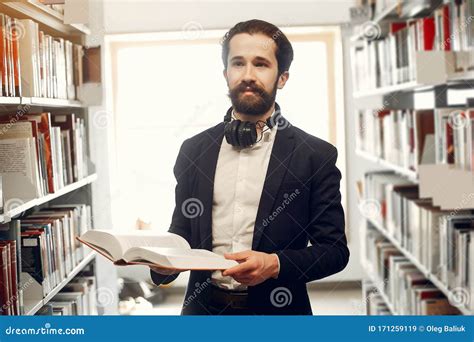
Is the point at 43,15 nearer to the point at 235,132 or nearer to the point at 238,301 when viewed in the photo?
the point at 235,132

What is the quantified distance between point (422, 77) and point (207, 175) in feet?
2.59

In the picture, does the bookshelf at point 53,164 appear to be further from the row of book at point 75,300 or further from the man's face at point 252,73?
the man's face at point 252,73

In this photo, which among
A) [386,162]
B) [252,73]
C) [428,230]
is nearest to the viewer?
[252,73]

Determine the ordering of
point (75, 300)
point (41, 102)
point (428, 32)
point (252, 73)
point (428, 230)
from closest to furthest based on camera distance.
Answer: point (252, 73)
point (41, 102)
point (75, 300)
point (428, 32)
point (428, 230)

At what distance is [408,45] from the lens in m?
2.45

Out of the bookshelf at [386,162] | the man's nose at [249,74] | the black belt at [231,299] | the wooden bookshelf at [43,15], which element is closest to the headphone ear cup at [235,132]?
the man's nose at [249,74]

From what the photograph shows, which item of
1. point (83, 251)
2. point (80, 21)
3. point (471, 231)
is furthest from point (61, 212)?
point (471, 231)

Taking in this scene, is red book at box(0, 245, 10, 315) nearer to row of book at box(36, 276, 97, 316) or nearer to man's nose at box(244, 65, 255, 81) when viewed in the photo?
row of book at box(36, 276, 97, 316)

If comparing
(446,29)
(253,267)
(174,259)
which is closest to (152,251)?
(174,259)

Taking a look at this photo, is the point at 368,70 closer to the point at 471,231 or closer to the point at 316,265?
the point at 471,231

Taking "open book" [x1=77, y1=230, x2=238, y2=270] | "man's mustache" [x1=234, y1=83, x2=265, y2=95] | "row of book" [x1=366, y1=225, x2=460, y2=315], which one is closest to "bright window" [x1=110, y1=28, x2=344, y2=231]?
"man's mustache" [x1=234, y1=83, x2=265, y2=95]

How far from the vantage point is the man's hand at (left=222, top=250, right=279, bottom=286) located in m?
1.44

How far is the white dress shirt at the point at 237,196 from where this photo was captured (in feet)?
5.39
